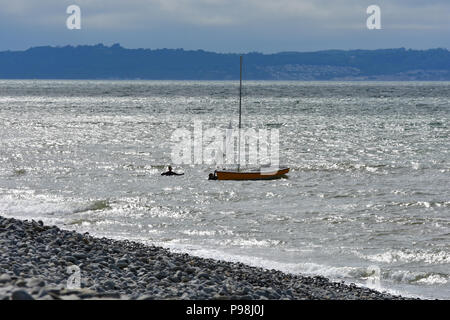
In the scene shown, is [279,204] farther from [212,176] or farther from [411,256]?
[411,256]

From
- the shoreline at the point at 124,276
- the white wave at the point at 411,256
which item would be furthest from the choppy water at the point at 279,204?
the shoreline at the point at 124,276

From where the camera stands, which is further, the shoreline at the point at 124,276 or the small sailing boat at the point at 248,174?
the small sailing boat at the point at 248,174

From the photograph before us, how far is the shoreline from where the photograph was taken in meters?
9.78

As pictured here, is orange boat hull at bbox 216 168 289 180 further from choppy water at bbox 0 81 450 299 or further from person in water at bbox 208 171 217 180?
choppy water at bbox 0 81 450 299

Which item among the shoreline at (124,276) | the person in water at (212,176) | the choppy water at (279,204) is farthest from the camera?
the person in water at (212,176)

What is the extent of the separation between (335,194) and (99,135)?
1437 inches

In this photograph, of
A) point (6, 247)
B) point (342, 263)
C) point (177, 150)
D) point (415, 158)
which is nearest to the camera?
point (6, 247)

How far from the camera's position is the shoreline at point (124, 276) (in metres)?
9.78

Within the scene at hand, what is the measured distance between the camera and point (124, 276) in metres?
12.2

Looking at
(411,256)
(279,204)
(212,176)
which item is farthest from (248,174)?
(411,256)

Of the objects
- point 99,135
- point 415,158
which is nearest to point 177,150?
point 99,135

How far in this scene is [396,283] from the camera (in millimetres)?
17016

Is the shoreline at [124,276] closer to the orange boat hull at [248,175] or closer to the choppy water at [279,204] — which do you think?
the choppy water at [279,204]
